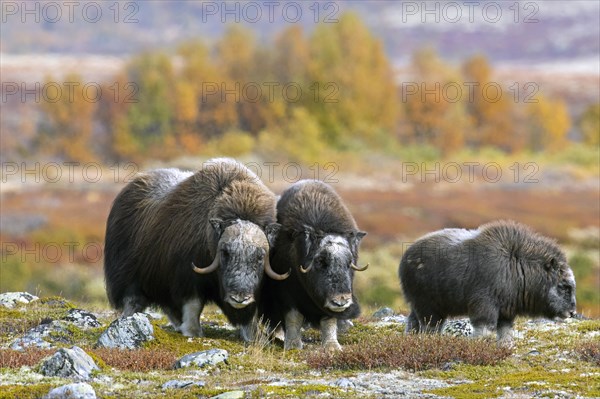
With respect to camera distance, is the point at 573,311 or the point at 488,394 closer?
the point at 488,394

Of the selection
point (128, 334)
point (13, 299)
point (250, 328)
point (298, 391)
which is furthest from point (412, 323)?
point (13, 299)

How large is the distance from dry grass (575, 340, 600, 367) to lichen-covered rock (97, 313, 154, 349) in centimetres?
404

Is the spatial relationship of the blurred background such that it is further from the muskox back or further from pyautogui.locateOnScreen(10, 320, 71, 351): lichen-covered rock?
pyautogui.locateOnScreen(10, 320, 71, 351): lichen-covered rock

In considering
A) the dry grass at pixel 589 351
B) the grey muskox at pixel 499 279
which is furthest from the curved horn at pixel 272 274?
the dry grass at pixel 589 351

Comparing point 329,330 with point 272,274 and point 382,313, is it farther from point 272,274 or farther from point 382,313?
point 382,313

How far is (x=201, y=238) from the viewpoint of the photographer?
11133mm

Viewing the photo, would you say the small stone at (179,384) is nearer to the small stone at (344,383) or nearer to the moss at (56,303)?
the small stone at (344,383)

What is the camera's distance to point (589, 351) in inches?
388

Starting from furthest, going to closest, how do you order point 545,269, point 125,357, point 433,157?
point 433,157
point 545,269
point 125,357

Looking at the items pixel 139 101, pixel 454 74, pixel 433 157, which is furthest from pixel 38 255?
pixel 454 74

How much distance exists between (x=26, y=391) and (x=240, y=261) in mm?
3081

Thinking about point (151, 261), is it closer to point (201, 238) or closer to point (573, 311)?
point (201, 238)

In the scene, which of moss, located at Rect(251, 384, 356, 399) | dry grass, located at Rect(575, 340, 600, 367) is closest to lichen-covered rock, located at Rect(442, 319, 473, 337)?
dry grass, located at Rect(575, 340, 600, 367)

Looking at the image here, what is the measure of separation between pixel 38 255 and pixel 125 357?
29.8 meters
